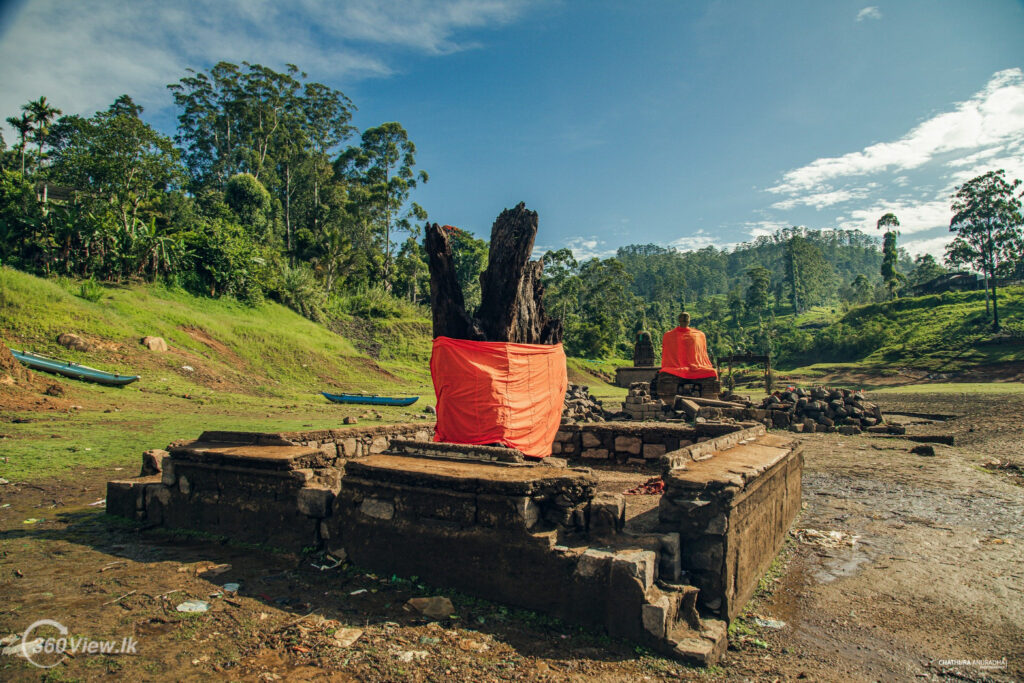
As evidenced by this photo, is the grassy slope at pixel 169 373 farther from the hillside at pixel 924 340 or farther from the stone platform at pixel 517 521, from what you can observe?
the hillside at pixel 924 340

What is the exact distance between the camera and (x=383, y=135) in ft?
126

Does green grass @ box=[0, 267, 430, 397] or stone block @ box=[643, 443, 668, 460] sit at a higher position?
green grass @ box=[0, 267, 430, 397]

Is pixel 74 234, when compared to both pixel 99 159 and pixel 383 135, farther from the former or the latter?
pixel 383 135

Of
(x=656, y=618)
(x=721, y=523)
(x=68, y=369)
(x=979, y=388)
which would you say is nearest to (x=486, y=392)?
(x=721, y=523)

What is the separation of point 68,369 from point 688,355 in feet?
46.2

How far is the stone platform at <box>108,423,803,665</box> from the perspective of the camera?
3322 mm

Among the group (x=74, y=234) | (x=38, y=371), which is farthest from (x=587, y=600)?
(x=74, y=234)

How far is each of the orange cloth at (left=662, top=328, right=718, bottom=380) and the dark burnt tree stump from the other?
8374 millimetres

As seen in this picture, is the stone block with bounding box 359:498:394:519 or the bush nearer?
the stone block with bounding box 359:498:394:519

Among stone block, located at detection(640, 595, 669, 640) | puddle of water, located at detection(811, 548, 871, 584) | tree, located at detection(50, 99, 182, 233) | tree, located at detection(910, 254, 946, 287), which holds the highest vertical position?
tree, located at detection(910, 254, 946, 287)

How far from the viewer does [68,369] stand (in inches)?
436

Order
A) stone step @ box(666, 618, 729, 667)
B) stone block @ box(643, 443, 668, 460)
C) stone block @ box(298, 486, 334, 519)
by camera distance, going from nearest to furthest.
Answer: stone step @ box(666, 618, 729, 667)
stone block @ box(298, 486, 334, 519)
stone block @ box(643, 443, 668, 460)

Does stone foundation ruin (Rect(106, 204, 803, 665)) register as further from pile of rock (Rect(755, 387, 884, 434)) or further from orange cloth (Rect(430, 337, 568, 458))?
pile of rock (Rect(755, 387, 884, 434))

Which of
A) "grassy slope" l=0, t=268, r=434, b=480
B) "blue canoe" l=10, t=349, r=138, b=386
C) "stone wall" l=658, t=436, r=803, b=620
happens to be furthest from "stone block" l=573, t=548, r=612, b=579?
"blue canoe" l=10, t=349, r=138, b=386
